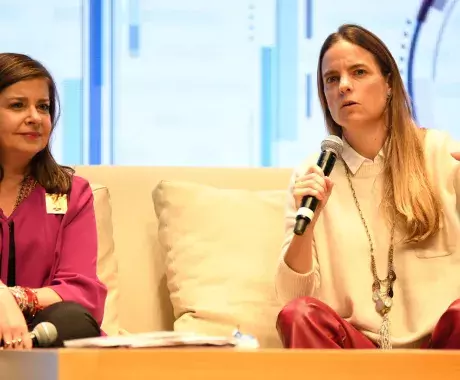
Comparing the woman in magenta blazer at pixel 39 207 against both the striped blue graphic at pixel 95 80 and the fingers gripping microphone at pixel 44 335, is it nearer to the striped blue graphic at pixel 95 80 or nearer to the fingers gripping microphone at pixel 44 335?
the fingers gripping microphone at pixel 44 335

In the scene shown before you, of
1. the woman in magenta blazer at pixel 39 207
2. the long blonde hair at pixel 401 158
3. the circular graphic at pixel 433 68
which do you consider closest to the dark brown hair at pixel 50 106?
the woman in magenta blazer at pixel 39 207

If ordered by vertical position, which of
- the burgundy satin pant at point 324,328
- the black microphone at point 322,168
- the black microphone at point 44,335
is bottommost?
the burgundy satin pant at point 324,328

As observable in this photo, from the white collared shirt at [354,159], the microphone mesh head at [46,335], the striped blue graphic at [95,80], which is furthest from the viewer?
the striped blue graphic at [95,80]

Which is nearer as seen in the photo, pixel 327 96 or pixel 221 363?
pixel 221 363

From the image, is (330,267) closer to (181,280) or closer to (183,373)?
(181,280)

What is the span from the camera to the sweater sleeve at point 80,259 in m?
1.84

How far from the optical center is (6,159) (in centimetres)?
197

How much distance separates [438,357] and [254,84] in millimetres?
1525

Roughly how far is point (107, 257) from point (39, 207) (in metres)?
0.33

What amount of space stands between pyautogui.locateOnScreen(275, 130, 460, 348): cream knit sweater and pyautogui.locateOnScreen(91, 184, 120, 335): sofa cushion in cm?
43

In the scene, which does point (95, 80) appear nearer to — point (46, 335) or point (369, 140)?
point (369, 140)

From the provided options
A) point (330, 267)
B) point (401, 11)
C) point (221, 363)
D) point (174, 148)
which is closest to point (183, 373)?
point (221, 363)

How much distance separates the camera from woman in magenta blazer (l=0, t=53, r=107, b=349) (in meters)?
1.87

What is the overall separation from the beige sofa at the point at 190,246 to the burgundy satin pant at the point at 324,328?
278 mm
